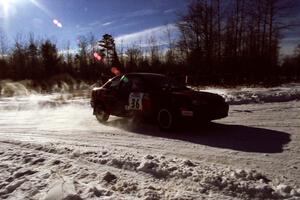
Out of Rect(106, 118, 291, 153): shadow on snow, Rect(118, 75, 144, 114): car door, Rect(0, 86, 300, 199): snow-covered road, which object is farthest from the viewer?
Rect(118, 75, 144, 114): car door

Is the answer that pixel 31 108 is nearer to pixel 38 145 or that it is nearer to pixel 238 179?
pixel 38 145

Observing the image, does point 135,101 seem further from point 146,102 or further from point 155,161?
point 155,161

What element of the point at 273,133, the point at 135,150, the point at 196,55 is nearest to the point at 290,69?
the point at 196,55

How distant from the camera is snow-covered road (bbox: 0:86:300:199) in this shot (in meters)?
4.55

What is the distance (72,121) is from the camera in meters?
11.3

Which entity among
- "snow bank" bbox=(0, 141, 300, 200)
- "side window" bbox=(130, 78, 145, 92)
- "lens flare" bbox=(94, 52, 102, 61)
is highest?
"lens flare" bbox=(94, 52, 102, 61)

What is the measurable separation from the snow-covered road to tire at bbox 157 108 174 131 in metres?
0.19

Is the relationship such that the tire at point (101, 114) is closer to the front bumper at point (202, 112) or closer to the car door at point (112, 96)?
the car door at point (112, 96)

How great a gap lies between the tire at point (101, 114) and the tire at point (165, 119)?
2.37 meters

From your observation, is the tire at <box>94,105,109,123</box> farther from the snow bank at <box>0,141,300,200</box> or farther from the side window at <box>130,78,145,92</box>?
the snow bank at <box>0,141,300,200</box>

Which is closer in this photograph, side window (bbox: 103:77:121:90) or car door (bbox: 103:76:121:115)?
car door (bbox: 103:76:121:115)

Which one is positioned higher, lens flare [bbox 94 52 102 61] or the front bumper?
lens flare [bbox 94 52 102 61]

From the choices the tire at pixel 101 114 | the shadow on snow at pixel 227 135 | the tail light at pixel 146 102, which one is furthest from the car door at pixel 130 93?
the tire at pixel 101 114

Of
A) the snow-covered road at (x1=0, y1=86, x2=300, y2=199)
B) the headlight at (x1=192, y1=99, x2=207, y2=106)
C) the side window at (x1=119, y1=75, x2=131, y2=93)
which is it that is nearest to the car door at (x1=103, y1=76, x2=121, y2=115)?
the side window at (x1=119, y1=75, x2=131, y2=93)
